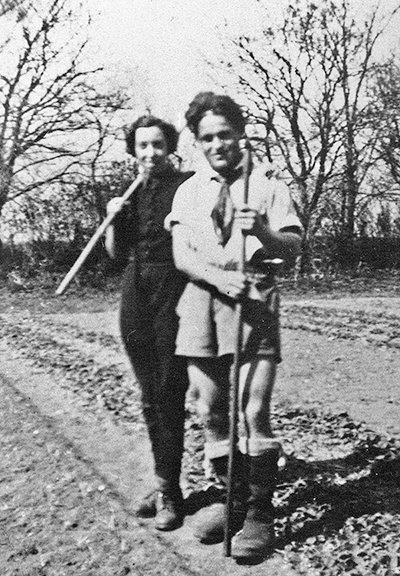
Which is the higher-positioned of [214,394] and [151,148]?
[151,148]

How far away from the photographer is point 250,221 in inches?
97.2

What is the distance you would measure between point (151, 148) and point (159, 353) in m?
0.75

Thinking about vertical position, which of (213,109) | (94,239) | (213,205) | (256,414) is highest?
(213,109)

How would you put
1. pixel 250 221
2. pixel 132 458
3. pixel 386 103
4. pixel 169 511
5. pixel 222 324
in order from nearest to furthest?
1. pixel 250 221
2. pixel 222 324
3. pixel 169 511
4. pixel 132 458
5. pixel 386 103

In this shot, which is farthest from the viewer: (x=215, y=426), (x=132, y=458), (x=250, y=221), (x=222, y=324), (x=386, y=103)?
(x=386, y=103)

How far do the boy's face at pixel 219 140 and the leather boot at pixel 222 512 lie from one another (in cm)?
110

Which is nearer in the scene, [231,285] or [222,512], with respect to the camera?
[231,285]

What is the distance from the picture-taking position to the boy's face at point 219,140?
102 inches

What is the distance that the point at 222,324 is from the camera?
271cm

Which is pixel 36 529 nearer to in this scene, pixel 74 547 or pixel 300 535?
pixel 74 547

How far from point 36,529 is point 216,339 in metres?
1.20

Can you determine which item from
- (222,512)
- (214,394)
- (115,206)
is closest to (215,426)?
(214,394)

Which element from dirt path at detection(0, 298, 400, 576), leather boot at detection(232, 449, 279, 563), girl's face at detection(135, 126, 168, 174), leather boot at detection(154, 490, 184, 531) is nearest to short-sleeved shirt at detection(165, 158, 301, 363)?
girl's face at detection(135, 126, 168, 174)

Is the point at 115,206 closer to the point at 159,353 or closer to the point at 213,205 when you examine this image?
the point at 213,205
